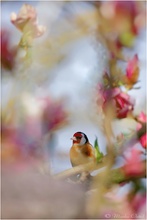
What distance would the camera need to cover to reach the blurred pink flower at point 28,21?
68 cm

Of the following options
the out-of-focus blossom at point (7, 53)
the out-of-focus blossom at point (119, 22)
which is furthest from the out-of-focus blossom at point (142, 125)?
the out-of-focus blossom at point (7, 53)

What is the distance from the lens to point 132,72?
28.1 inches

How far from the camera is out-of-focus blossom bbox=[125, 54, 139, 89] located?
700 millimetres

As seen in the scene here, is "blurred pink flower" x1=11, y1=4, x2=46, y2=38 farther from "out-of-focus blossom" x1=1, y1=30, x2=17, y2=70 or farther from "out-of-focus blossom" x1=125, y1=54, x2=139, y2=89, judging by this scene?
"out-of-focus blossom" x1=125, y1=54, x2=139, y2=89

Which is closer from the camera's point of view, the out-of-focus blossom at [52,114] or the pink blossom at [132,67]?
the out-of-focus blossom at [52,114]

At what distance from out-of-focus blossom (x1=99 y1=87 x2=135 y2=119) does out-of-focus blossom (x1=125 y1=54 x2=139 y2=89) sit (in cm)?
3

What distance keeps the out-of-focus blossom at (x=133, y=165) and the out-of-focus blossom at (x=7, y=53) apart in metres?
0.21

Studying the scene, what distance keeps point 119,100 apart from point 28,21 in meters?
0.21

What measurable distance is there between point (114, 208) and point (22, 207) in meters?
0.21

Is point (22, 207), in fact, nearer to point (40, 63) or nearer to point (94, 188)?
point (94, 188)

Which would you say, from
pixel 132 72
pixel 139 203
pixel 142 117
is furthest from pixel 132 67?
pixel 139 203

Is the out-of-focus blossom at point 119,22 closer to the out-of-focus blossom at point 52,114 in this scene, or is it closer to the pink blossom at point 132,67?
the pink blossom at point 132,67

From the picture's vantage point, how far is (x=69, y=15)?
2.22 ft

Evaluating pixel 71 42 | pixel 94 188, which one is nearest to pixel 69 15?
pixel 71 42
